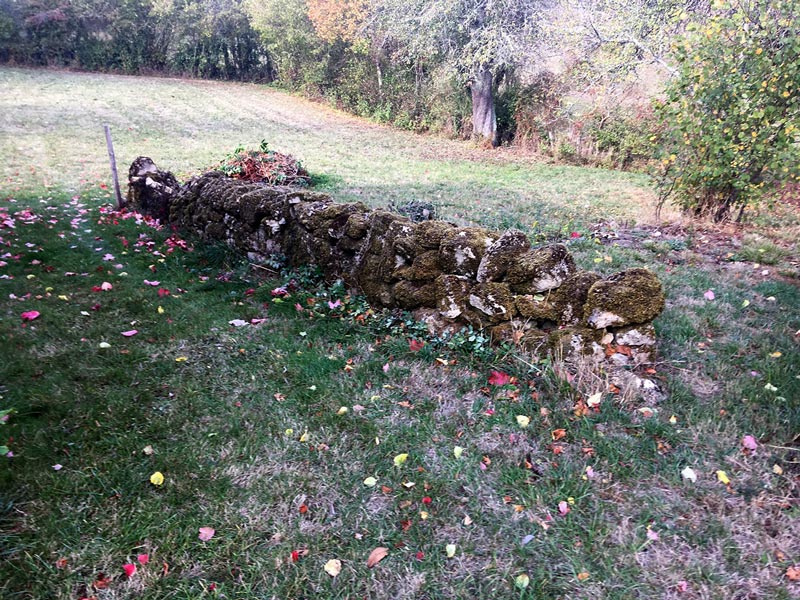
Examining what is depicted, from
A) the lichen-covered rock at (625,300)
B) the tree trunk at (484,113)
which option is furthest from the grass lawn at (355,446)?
the tree trunk at (484,113)

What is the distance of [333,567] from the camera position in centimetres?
193

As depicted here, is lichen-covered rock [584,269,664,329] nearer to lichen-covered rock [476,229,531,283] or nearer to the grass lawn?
the grass lawn

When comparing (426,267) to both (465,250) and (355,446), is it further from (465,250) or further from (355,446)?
(355,446)

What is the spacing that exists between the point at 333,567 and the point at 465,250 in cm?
221

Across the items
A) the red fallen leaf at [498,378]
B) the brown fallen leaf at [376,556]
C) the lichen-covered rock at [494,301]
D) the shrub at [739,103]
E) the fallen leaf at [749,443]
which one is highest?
the shrub at [739,103]

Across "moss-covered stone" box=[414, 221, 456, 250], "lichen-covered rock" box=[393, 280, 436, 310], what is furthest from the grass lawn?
"moss-covered stone" box=[414, 221, 456, 250]

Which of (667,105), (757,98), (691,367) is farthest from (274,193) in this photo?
(757,98)

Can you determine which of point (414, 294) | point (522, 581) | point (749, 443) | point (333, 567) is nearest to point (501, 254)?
point (414, 294)

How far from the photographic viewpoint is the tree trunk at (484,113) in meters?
15.1

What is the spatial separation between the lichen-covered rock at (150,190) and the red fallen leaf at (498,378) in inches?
201

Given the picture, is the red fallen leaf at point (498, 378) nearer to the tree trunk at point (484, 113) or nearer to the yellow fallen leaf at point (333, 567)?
the yellow fallen leaf at point (333, 567)

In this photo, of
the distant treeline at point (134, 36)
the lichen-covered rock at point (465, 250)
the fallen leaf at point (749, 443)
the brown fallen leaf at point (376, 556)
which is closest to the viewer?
the brown fallen leaf at point (376, 556)

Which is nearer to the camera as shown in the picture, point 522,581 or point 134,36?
point 522,581

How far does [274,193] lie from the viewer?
487cm
